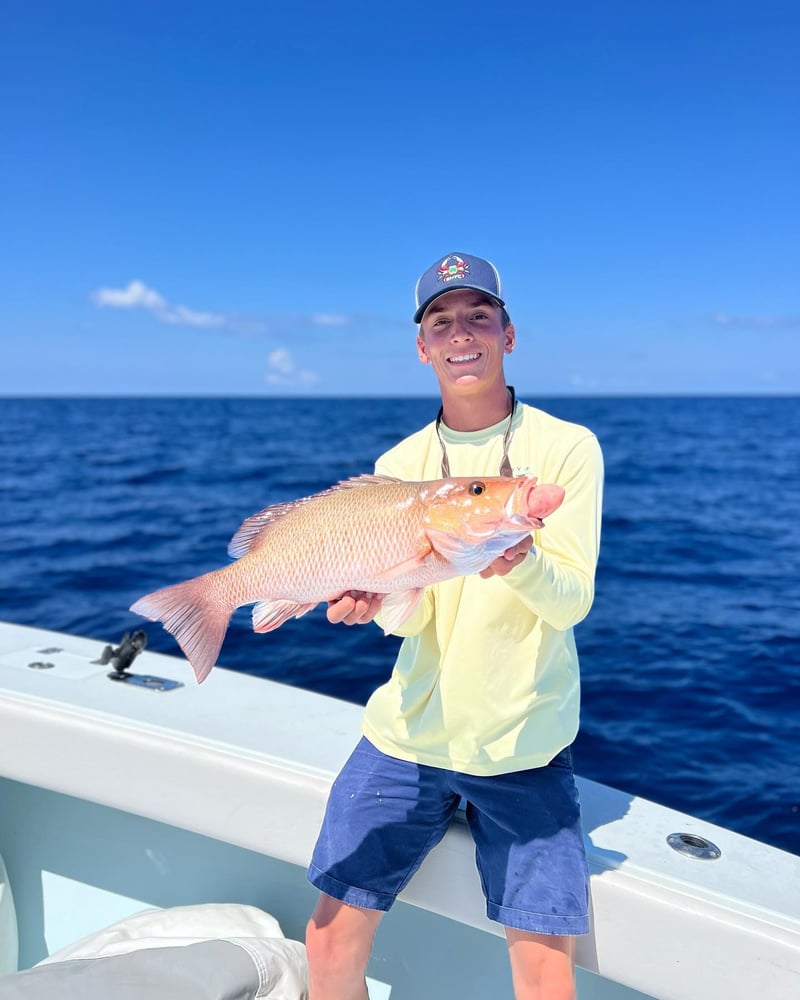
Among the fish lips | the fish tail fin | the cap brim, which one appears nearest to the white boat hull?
the fish tail fin

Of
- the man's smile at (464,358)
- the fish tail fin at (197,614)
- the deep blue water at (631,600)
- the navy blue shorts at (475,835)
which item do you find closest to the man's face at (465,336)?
the man's smile at (464,358)

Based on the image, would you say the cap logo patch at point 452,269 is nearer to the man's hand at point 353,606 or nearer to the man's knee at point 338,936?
the man's hand at point 353,606

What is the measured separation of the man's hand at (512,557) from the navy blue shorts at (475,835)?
2.15 feet

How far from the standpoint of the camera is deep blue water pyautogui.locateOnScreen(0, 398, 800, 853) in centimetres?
558

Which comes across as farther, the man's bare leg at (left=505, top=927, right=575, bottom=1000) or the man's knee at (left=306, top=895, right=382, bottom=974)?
the man's knee at (left=306, top=895, right=382, bottom=974)

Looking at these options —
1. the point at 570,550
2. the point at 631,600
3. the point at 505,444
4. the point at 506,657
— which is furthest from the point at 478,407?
the point at 631,600

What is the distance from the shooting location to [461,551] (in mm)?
1965

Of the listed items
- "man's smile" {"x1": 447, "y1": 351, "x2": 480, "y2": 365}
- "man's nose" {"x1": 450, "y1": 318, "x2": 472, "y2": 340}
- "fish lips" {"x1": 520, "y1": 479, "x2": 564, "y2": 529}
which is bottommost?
"fish lips" {"x1": 520, "y1": 479, "x2": 564, "y2": 529}

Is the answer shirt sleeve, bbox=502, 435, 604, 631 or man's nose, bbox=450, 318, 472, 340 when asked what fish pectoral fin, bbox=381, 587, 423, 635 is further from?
man's nose, bbox=450, 318, 472, 340

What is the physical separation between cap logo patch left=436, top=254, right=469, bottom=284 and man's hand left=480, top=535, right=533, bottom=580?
0.93 m

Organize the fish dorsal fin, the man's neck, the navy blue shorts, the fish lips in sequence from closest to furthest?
the fish lips
the navy blue shorts
the fish dorsal fin
the man's neck

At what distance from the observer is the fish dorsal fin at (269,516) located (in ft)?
7.53

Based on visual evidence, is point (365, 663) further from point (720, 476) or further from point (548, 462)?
point (720, 476)

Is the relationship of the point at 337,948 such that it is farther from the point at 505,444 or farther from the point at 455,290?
the point at 455,290
